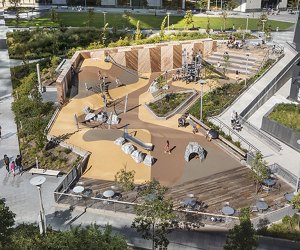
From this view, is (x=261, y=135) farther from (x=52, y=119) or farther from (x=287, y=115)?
(x=52, y=119)

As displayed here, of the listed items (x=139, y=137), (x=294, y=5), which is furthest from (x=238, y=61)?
(x=294, y=5)

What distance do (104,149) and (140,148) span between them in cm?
263

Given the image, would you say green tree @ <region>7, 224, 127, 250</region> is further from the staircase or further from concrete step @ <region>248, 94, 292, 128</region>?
the staircase

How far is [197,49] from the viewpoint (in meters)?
51.8

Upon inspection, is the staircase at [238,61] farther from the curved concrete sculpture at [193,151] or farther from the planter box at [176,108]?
the curved concrete sculpture at [193,151]

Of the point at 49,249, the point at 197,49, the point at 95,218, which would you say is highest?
the point at 197,49

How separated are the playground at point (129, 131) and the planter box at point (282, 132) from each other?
4963mm

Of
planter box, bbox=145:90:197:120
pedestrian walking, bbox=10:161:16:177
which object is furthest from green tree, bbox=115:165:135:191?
planter box, bbox=145:90:197:120

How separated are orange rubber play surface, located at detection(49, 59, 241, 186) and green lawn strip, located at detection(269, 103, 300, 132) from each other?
5935mm

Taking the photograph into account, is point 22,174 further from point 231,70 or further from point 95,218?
point 231,70

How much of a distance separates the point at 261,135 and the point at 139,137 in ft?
31.1

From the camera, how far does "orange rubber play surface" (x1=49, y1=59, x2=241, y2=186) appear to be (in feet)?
94.2

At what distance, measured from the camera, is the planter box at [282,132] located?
104 feet

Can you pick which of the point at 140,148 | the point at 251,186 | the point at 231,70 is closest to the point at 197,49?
the point at 231,70
